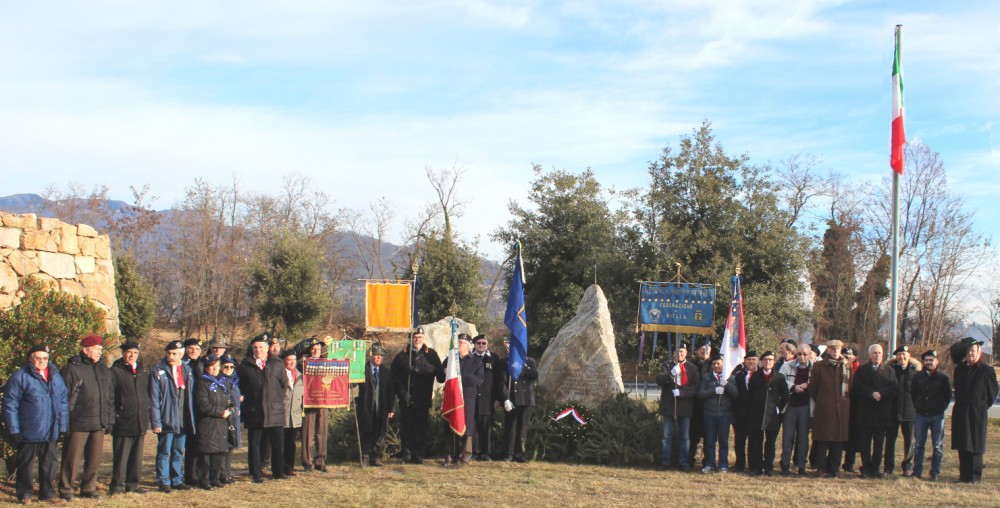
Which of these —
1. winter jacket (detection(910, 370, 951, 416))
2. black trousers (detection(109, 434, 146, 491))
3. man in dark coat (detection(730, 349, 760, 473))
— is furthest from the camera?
man in dark coat (detection(730, 349, 760, 473))

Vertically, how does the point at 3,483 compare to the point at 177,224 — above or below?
below

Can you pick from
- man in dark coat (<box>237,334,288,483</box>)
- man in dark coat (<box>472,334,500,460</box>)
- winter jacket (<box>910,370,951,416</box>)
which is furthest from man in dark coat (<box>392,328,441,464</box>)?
winter jacket (<box>910,370,951,416</box>)

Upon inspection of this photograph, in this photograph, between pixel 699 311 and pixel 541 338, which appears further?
pixel 541 338

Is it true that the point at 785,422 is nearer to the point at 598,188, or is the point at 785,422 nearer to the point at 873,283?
the point at 598,188

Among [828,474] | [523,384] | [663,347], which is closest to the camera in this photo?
[828,474]

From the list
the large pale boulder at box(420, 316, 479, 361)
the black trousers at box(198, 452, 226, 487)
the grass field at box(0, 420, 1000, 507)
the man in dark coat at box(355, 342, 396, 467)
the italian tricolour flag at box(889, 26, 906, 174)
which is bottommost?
the grass field at box(0, 420, 1000, 507)

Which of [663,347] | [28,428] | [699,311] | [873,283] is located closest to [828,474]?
[699,311]

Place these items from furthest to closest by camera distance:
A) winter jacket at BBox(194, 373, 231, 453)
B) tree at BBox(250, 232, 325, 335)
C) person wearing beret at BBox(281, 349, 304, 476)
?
tree at BBox(250, 232, 325, 335) → person wearing beret at BBox(281, 349, 304, 476) → winter jacket at BBox(194, 373, 231, 453)

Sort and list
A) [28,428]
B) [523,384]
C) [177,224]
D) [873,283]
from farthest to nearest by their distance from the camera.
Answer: [177,224] < [873,283] < [523,384] < [28,428]

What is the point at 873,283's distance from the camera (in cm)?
3088

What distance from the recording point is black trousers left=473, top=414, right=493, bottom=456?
457 inches

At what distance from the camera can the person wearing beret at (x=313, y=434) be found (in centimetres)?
1054

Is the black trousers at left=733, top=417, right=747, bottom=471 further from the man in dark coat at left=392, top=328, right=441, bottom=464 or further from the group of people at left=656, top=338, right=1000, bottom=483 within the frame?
the man in dark coat at left=392, top=328, right=441, bottom=464

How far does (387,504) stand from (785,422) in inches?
220
